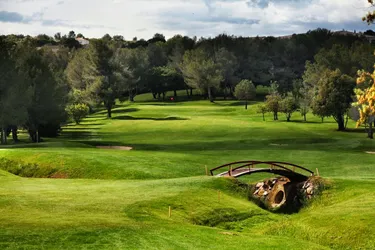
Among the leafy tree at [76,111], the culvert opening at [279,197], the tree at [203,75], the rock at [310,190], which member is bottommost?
the culvert opening at [279,197]

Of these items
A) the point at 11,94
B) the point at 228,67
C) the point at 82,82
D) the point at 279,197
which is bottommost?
the point at 279,197

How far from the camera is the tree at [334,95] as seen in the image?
3482 inches

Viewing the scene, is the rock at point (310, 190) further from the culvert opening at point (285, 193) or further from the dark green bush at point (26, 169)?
the dark green bush at point (26, 169)

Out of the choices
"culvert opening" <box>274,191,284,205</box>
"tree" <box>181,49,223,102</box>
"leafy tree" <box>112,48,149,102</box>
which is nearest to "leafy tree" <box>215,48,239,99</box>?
"tree" <box>181,49,223,102</box>

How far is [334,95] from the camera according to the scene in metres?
88.4

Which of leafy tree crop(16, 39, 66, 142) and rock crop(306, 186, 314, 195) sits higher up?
leafy tree crop(16, 39, 66, 142)

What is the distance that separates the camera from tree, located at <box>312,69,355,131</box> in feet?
290

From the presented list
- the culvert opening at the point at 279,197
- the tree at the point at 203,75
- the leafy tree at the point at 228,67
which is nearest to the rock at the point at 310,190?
the culvert opening at the point at 279,197

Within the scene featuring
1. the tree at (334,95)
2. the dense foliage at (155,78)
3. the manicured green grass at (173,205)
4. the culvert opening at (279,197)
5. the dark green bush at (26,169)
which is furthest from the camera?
the tree at (334,95)

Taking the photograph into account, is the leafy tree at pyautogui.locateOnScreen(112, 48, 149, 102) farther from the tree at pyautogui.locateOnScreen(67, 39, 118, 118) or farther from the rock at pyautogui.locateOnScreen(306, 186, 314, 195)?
the rock at pyautogui.locateOnScreen(306, 186, 314, 195)

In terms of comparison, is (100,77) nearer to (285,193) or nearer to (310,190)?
(285,193)

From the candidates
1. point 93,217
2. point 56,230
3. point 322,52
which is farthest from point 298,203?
point 322,52

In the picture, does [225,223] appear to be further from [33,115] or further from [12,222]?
[33,115]

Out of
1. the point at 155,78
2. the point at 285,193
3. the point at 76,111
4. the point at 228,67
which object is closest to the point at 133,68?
the point at 155,78
